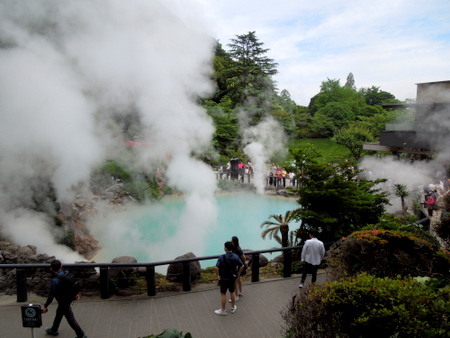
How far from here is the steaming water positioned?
10492mm

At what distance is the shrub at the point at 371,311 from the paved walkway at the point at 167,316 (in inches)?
55.2

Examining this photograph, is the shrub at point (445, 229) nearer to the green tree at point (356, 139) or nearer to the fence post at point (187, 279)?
the fence post at point (187, 279)

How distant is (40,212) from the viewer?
9898mm

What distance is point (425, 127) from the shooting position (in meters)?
15.5

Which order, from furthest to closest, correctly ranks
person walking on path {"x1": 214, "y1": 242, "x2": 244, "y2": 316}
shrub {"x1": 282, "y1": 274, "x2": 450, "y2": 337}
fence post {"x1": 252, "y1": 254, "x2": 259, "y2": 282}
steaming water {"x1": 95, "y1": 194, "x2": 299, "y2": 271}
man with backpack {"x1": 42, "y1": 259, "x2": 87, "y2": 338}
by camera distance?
1. steaming water {"x1": 95, "y1": 194, "x2": 299, "y2": 271}
2. fence post {"x1": 252, "y1": 254, "x2": 259, "y2": 282}
3. person walking on path {"x1": 214, "y1": 242, "x2": 244, "y2": 316}
4. man with backpack {"x1": 42, "y1": 259, "x2": 87, "y2": 338}
5. shrub {"x1": 282, "y1": 274, "x2": 450, "y2": 337}

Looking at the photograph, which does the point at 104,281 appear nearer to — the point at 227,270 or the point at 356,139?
the point at 227,270

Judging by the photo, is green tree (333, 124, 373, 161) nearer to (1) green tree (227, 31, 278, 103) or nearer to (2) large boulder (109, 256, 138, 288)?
(1) green tree (227, 31, 278, 103)

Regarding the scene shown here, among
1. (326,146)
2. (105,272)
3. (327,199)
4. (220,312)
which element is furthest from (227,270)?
(326,146)

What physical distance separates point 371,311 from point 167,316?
3579 mm

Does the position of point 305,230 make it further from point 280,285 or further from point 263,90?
point 263,90

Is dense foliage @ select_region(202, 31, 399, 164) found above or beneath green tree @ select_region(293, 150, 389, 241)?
above

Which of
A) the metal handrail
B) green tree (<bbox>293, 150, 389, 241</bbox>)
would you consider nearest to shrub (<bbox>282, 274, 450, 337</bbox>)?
the metal handrail

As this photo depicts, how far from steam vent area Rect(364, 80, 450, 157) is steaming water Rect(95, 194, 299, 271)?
20.1 feet

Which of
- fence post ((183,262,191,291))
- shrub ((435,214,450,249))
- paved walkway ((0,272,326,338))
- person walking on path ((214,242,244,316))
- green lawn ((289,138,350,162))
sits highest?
green lawn ((289,138,350,162))
